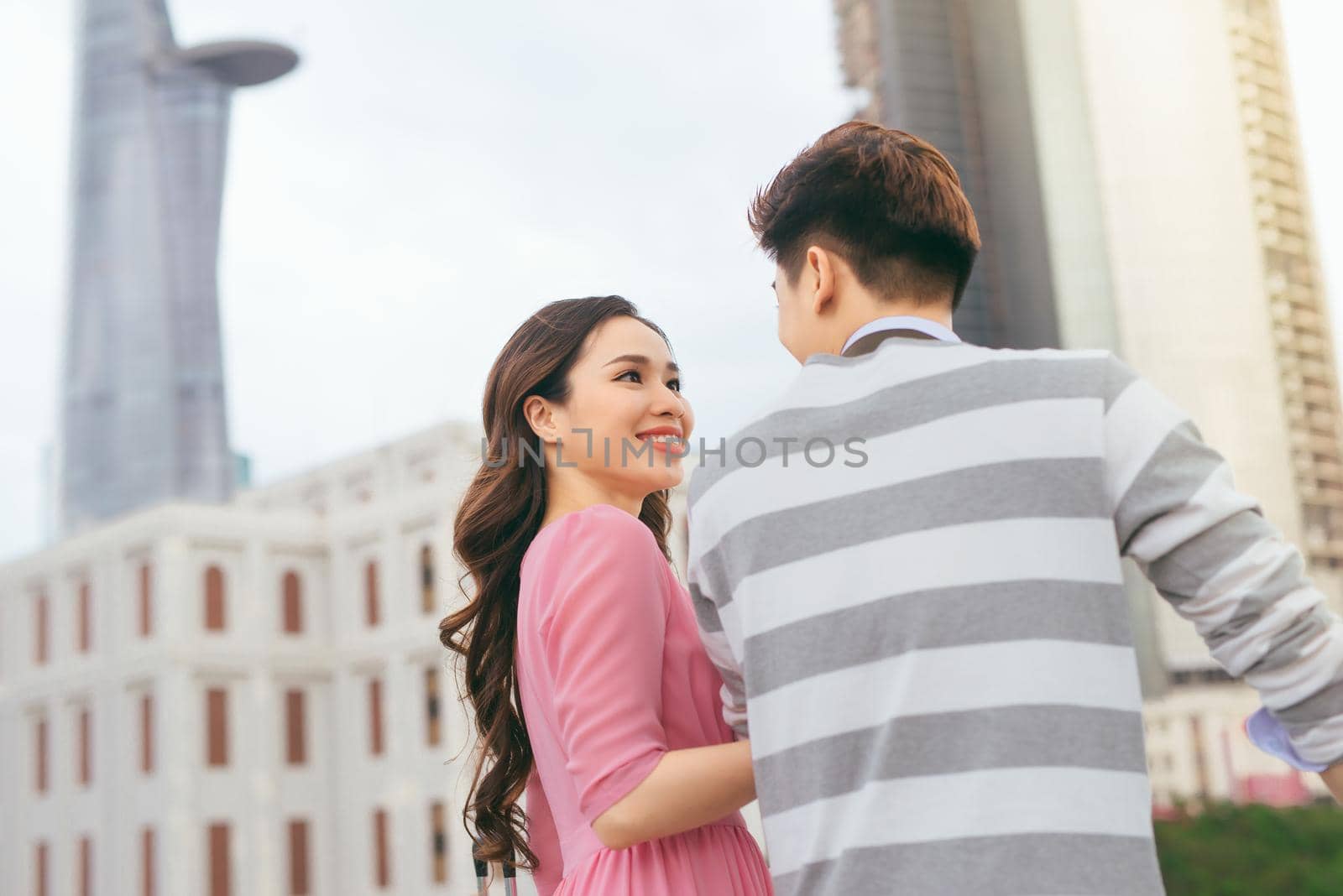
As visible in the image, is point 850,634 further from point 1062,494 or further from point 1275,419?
point 1275,419

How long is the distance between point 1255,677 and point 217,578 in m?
30.6

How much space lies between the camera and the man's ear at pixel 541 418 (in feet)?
8.12

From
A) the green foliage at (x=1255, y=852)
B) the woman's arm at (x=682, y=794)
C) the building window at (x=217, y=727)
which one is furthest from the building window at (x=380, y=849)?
the woman's arm at (x=682, y=794)

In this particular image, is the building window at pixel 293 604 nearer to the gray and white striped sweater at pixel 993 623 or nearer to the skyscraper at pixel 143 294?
the skyscraper at pixel 143 294

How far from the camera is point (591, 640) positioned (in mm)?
2012

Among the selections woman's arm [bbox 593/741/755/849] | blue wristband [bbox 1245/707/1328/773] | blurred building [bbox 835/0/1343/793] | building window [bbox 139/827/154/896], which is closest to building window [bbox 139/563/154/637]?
building window [bbox 139/827/154/896]

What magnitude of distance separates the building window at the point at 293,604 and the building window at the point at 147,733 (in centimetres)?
308

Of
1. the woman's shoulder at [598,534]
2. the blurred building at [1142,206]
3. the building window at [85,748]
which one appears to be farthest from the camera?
the blurred building at [1142,206]

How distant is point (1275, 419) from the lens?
43.5 metres

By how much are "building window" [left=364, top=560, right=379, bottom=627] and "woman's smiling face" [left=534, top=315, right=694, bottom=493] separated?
29091 mm

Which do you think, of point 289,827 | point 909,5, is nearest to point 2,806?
point 289,827

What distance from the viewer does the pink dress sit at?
195cm

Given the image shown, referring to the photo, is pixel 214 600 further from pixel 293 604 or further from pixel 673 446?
pixel 673 446

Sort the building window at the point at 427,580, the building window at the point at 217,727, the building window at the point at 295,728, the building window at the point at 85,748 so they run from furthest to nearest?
the building window at the point at 295,728, the building window at the point at 85,748, the building window at the point at 427,580, the building window at the point at 217,727
